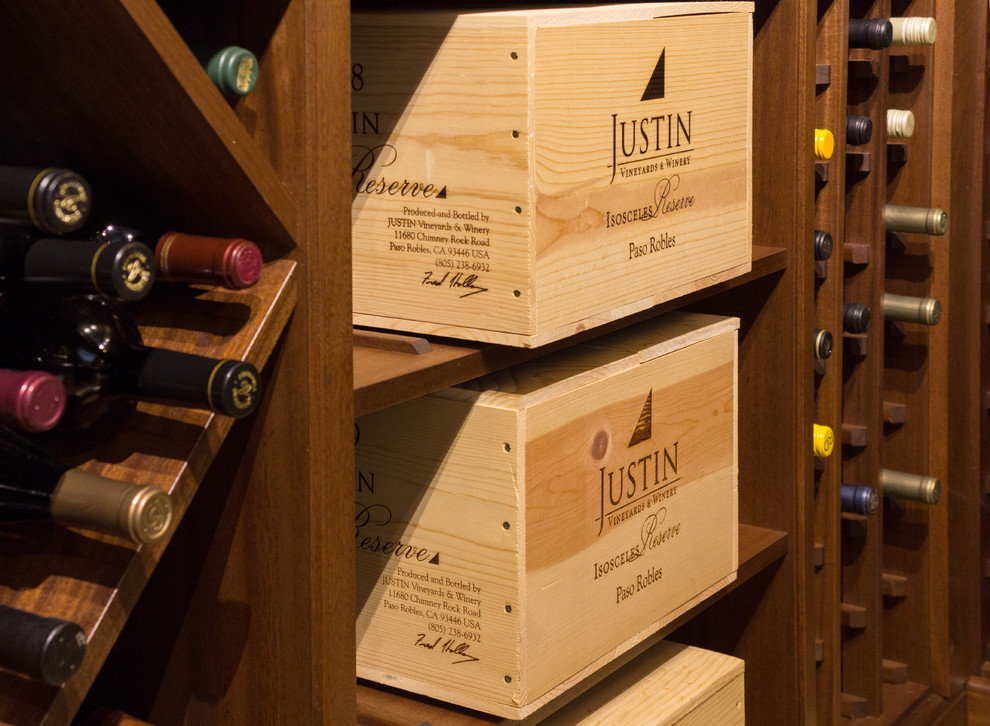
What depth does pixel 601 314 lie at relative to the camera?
3.82 feet

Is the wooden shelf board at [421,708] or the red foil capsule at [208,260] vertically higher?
the red foil capsule at [208,260]

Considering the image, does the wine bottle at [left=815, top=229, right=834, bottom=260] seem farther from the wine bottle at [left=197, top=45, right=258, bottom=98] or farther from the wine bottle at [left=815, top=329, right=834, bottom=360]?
the wine bottle at [left=197, top=45, right=258, bottom=98]

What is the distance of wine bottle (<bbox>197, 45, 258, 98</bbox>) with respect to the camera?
0.74m

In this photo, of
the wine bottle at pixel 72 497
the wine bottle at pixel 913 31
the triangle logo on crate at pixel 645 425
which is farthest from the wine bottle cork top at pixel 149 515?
the wine bottle at pixel 913 31

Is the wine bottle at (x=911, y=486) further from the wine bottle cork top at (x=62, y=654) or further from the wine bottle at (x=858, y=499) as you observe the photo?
the wine bottle cork top at (x=62, y=654)

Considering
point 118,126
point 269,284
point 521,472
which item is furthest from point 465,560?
point 118,126

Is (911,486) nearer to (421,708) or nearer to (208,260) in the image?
(421,708)

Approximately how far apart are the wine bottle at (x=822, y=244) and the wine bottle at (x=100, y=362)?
1.19 metres

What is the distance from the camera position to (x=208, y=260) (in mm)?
740

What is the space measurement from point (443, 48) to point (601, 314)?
0.30 meters

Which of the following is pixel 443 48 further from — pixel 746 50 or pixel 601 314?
pixel 746 50

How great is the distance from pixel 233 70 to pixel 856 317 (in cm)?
138
